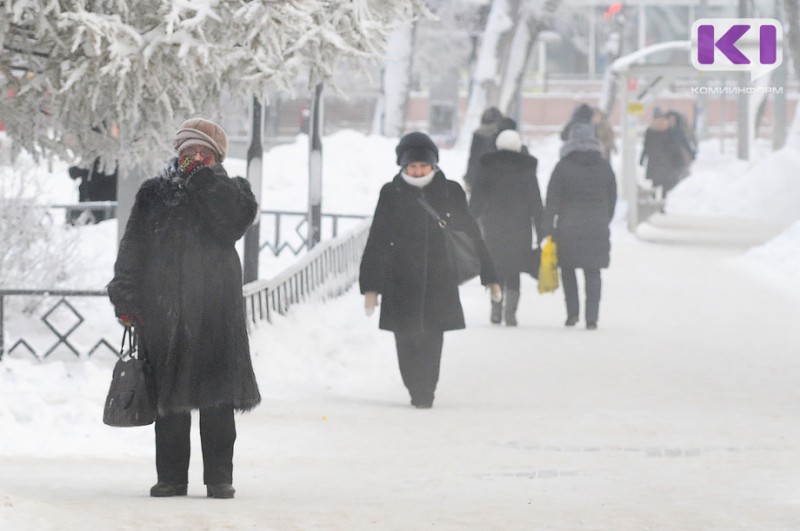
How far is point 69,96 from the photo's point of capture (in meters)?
10.6

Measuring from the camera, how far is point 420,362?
33.6 feet

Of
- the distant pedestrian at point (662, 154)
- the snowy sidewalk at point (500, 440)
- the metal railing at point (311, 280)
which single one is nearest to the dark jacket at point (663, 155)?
the distant pedestrian at point (662, 154)

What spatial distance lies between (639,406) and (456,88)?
5804cm

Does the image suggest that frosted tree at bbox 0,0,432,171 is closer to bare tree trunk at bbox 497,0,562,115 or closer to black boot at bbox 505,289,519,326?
black boot at bbox 505,289,519,326

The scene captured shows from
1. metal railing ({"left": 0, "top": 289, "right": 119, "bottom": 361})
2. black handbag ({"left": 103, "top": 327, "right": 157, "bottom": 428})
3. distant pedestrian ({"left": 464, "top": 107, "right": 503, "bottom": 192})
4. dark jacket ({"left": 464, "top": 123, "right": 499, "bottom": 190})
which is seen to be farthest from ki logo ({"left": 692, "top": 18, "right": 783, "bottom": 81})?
black handbag ({"left": 103, "top": 327, "right": 157, "bottom": 428})

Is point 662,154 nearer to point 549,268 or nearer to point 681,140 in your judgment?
point 681,140

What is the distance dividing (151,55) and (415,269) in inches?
74.2

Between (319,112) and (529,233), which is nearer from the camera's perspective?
(529,233)

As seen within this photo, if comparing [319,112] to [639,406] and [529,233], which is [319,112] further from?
[639,406]

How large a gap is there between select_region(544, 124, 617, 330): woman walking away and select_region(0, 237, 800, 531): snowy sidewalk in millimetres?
499

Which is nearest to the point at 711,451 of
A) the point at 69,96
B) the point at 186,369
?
the point at 186,369

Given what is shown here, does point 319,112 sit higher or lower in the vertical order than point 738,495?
higher

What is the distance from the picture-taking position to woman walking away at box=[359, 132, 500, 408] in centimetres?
1020

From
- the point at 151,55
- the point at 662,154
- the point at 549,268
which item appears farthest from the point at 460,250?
the point at 662,154
